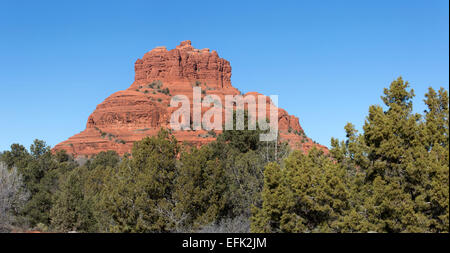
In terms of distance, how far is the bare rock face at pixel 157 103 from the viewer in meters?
96.9

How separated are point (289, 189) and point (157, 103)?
287 feet

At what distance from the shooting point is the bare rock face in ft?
318

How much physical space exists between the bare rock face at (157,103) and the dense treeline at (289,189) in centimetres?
4883

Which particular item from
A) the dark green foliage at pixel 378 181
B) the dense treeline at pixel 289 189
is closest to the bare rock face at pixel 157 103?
the dense treeline at pixel 289 189

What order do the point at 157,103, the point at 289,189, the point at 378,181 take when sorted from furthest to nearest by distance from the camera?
the point at 157,103 < the point at 289,189 < the point at 378,181

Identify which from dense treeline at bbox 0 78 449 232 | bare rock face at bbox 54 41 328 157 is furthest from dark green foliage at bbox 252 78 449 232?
bare rock face at bbox 54 41 328 157

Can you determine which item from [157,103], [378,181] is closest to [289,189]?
[378,181]

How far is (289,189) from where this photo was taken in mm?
23562

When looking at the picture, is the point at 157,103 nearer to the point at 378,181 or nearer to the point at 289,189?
the point at 289,189

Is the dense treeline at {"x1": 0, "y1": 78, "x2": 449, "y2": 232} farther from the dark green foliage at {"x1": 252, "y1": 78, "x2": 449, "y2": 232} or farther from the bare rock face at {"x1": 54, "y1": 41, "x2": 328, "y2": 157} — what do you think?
the bare rock face at {"x1": 54, "y1": 41, "x2": 328, "y2": 157}

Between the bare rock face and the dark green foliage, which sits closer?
the dark green foliage

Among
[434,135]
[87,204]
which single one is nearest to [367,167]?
[434,135]

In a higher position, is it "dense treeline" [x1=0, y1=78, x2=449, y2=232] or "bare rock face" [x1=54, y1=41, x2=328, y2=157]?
"bare rock face" [x1=54, y1=41, x2=328, y2=157]

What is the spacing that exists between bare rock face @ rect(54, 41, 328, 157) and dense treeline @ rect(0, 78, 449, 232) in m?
48.8
